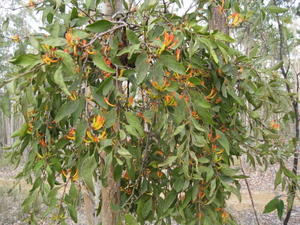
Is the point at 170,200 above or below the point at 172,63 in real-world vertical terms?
below

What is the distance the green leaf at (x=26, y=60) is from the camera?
1.67 feet

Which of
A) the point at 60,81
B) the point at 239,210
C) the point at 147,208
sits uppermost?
the point at 60,81

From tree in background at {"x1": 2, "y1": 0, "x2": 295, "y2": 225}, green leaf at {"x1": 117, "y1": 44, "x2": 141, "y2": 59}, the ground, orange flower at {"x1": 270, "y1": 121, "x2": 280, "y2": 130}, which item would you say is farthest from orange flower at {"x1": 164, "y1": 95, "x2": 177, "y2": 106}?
the ground

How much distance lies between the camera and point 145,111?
696mm

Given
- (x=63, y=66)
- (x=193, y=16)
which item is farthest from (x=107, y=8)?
(x=63, y=66)

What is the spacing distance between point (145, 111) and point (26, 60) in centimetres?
27

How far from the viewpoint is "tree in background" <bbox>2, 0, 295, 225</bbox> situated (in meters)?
0.55

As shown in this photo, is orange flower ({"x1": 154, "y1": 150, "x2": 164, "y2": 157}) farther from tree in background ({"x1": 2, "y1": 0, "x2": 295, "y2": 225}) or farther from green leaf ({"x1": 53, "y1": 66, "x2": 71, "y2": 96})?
green leaf ({"x1": 53, "y1": 66, "x2": 71, "y2": 96})

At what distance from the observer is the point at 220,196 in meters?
0.70

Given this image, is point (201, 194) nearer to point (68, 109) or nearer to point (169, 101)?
point (169, 101)

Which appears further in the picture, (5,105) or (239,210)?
(239,210)

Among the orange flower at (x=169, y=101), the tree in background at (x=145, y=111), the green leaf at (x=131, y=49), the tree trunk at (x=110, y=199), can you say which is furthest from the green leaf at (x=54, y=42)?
the tree trunk at (x=110, y=199)

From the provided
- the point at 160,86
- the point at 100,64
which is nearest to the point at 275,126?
the point at 160,86

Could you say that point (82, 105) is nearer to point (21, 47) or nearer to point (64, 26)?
point (64, 26)
